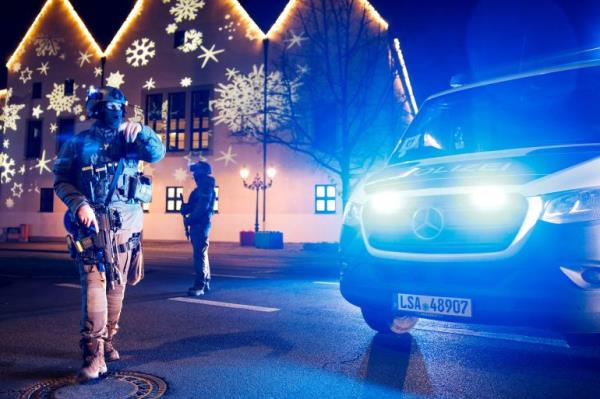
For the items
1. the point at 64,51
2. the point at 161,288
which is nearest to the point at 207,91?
the point at 64,51

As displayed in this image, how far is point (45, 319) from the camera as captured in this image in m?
6.21

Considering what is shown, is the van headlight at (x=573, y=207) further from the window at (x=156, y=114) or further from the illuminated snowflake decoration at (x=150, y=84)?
the illuminated snowflake decoration at (x=150, y=84)

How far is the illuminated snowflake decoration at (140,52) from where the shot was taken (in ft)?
97.4

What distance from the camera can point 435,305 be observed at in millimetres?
3707

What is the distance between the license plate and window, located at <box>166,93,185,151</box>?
1033 inches

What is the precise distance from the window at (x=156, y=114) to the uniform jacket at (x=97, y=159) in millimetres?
25875

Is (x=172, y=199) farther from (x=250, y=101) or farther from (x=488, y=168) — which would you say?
(x=488, y=168)

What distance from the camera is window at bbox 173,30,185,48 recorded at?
29141mm

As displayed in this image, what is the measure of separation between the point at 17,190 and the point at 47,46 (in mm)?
8835

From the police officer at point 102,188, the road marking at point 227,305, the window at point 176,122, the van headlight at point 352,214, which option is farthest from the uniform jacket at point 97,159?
the window at point 176,122

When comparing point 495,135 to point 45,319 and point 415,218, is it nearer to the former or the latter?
point 415,218

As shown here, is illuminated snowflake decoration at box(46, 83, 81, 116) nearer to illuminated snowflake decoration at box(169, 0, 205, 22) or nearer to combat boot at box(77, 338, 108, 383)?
illuminated snowflake decoration at box(169, 0, 205, 22)

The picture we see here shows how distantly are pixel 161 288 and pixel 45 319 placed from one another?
275 cm

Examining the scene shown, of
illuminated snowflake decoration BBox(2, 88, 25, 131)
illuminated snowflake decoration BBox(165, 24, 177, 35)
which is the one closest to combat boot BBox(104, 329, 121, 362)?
illuminated snowflake decoration BBox(165, 24, 177, 35)
